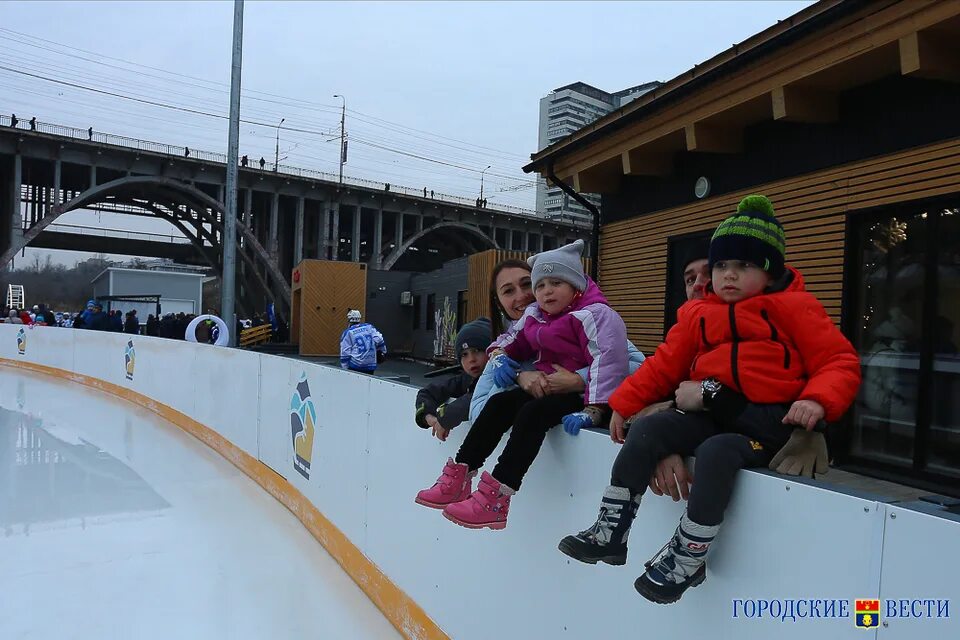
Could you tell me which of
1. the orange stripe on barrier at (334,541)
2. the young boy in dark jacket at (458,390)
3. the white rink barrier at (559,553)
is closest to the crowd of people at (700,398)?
the white rink barrier at (559,553)

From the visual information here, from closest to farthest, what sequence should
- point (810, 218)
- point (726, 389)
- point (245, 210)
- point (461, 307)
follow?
1. point (726, 389)
2. point (810, 218)
3. point (461, 307)
4. point (245, 210)

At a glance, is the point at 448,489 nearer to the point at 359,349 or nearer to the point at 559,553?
the point at 559,553

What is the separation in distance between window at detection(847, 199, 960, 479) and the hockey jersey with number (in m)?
4.05

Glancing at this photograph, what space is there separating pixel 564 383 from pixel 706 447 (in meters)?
0.72

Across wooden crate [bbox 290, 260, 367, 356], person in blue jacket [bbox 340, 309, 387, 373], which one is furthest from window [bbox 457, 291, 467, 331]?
person in blue jacket [bbox 340, 309, 387, 373]

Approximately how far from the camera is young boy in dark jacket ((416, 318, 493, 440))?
2736 millimetres

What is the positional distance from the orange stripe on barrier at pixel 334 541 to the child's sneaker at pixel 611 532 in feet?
5.09

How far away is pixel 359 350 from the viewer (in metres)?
6.58

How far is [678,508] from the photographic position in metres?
1.66

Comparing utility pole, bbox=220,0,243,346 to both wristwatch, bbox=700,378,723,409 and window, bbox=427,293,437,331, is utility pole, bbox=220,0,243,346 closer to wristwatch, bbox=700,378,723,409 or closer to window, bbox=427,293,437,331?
window, bbox=427,293,437,331

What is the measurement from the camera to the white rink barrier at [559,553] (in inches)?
45.9

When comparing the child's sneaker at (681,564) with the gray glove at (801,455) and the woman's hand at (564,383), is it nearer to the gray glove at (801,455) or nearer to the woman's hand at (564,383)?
the gray glove at (801,455)

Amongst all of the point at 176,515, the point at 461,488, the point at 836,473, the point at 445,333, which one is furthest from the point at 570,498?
the point at 445,333

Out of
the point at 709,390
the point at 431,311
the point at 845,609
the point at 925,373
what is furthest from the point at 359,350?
the point at 431,311
